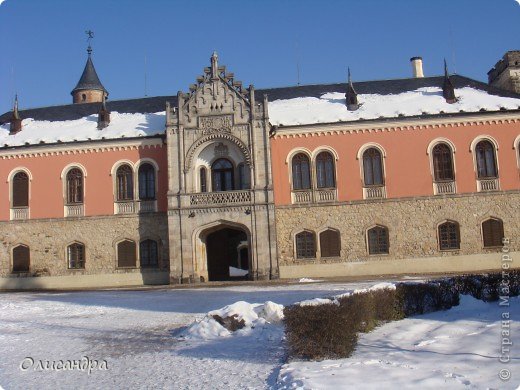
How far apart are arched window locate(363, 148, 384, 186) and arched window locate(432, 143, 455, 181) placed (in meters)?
2.94

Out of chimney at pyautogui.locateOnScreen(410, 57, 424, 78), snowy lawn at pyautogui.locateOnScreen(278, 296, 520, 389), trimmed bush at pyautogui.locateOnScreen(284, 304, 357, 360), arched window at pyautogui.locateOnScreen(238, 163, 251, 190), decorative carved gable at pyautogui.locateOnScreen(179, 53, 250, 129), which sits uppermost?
chimney at pyautogui.locateOnScreen(410, 57, 424, 78)

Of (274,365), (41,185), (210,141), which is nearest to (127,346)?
(274,365)

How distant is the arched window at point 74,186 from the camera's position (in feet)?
104

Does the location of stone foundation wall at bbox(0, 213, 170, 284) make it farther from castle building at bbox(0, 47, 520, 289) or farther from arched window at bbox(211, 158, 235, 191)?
arched window at bbox(211, 158, 235, 191)

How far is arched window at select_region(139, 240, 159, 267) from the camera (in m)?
30.8

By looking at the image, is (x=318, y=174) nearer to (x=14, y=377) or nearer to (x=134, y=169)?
(x=134, y=169)

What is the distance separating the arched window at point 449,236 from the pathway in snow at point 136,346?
1273cm

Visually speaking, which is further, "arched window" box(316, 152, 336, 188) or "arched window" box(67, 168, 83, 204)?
"arched window" box(67, 168, 83, 204)

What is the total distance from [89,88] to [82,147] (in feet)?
81.3

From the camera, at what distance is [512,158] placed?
2955 cm

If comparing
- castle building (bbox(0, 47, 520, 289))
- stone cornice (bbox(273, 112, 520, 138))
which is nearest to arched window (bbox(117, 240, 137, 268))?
castle building (bbox(0, 47, 520, 289))

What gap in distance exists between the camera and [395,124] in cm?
3014

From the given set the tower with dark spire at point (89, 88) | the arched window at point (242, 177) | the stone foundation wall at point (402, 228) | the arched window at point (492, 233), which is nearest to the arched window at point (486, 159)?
the stone foundation wall at point (402, 228)

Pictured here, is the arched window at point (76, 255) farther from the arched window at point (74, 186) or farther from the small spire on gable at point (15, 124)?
the small spire on gable at point (15, 124)
